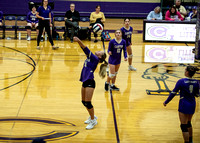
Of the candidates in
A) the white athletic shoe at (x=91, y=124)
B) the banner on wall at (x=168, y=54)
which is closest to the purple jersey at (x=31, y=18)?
the banner on wall at (x=168, y=54)

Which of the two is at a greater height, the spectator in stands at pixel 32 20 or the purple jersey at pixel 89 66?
the spectator in stands at pixel 32 20

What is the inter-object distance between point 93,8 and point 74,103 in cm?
1701

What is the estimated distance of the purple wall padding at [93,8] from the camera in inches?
949

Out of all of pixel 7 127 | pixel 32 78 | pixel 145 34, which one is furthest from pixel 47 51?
pixel 7 127

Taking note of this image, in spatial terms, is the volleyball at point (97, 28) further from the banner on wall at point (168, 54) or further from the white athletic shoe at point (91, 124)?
the white athletic shoe at point (91, 124)

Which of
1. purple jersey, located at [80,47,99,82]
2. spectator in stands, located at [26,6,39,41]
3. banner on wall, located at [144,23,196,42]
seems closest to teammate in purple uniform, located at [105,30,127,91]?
purple jersey, located at [80,47,99,82]

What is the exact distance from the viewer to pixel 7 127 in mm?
7074

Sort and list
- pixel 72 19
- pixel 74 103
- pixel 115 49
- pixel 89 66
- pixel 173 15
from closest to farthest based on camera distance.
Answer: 1. pixel 89 66
2. pixel 74 103
3. pixel 115 49
4. pixel 72 19
5. pixel 173 15

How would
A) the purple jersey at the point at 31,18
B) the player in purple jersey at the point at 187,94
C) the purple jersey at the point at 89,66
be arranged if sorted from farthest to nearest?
the purple jersey at the point at 31,18 → the purple jersey at the point at 89,66 → the player in purple jersey at the point at 187,94

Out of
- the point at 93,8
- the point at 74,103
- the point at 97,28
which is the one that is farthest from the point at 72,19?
the point at 93,8

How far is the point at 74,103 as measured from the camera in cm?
857

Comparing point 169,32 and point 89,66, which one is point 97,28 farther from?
point 89,66

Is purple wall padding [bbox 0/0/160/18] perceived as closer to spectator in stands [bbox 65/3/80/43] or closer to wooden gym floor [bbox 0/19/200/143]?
spectator in stands [bbox 65/3/80/43]

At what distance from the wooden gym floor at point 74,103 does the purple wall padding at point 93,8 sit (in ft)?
37.1
